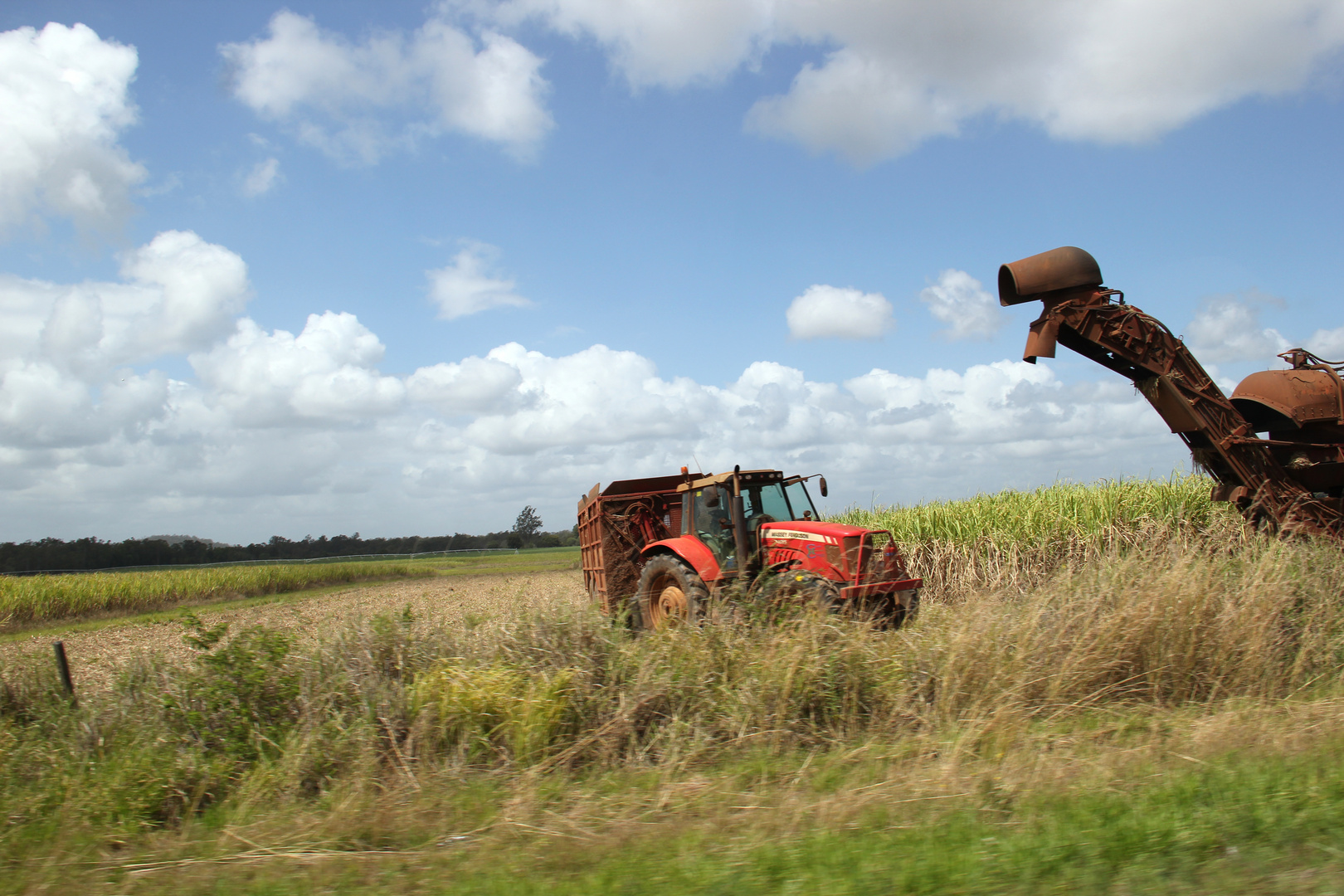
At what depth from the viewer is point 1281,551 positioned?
27.3 ft

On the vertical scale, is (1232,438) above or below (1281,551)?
above

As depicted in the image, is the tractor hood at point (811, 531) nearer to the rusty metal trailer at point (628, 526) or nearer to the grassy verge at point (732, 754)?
the grassy verge at point (732, 754)

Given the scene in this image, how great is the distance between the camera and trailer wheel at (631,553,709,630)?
9195mm

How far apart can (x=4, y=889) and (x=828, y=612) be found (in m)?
5.94

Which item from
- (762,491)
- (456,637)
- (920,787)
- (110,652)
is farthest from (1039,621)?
(110,652)

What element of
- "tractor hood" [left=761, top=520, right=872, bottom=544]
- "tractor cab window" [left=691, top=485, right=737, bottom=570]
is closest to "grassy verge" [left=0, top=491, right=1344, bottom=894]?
"tractor hood" [left=761, top=520, right=872, bottom=544]

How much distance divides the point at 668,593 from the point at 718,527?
1.02m

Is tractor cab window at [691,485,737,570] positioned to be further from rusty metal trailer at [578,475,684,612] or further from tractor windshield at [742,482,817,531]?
rusty metal trailer at [578,475,684,612]

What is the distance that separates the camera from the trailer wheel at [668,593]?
920cm

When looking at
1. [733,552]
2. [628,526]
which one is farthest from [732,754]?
[628,526]

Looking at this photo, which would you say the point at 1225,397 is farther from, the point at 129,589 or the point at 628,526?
the point at 129,589

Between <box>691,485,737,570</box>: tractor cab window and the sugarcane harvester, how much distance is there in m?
3.91

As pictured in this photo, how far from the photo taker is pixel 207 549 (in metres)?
60.3

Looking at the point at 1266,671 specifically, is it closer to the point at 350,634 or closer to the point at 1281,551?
the point at 1281,551
